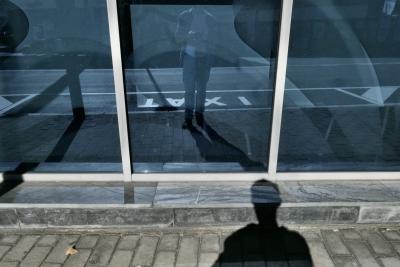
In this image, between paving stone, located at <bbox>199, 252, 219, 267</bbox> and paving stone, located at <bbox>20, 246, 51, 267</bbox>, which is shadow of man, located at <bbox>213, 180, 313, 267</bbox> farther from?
paving stone, located at <bbox>20, 246, 51, 267</bbox>

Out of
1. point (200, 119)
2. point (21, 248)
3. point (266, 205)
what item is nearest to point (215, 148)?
point (200, 119)

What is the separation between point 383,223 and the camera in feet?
10.6

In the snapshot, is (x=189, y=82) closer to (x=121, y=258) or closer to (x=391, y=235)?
(x=121, y=258)

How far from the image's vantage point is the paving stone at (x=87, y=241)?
300 cm

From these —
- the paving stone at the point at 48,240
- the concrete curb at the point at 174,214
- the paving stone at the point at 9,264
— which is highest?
the concrete curb at the point at 174,214

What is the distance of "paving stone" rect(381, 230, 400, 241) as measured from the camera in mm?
3088

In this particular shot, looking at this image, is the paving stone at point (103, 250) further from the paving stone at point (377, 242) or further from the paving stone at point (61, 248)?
the paving stone at point (377, 242)

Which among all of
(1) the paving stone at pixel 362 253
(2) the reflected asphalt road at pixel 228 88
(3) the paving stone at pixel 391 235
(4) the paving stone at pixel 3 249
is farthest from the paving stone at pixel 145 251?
(3) the paving stone at pixel 391 235

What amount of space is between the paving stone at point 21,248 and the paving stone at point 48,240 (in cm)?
5

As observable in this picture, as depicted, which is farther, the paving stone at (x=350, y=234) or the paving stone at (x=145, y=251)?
the paving stone at (x=350, y=234)

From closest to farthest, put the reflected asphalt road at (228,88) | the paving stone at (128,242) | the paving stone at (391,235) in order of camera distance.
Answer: the paving stone at (128,242), the paving stone at (391,235), the reflected asphalt road at (228,88)

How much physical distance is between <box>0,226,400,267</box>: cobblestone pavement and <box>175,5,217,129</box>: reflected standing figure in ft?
4.42

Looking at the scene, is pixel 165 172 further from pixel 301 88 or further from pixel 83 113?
pixel 301 88

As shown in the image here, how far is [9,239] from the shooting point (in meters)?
3.07
